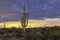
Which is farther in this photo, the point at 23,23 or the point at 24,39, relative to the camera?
the point at 23,23

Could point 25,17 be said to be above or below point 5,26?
above

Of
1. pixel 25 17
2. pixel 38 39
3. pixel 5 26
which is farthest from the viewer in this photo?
pixel 5 26

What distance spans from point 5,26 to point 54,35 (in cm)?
1147

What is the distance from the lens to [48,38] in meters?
28.3

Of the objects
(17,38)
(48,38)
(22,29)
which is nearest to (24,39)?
(17,38)

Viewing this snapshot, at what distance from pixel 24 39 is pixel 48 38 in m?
2.60

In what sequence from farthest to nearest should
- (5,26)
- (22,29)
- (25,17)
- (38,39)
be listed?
(5,26) < (22,29) < (25,17) < (38,39)

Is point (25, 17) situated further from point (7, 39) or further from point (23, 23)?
point (7, 39)

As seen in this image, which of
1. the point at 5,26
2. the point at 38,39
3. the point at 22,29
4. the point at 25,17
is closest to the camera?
the point at 38,39

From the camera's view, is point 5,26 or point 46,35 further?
point 5,26

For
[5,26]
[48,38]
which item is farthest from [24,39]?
[5,26]

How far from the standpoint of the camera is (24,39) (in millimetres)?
28766

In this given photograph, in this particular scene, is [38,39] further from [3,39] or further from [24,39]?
[3,39]

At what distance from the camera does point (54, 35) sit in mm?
28578
